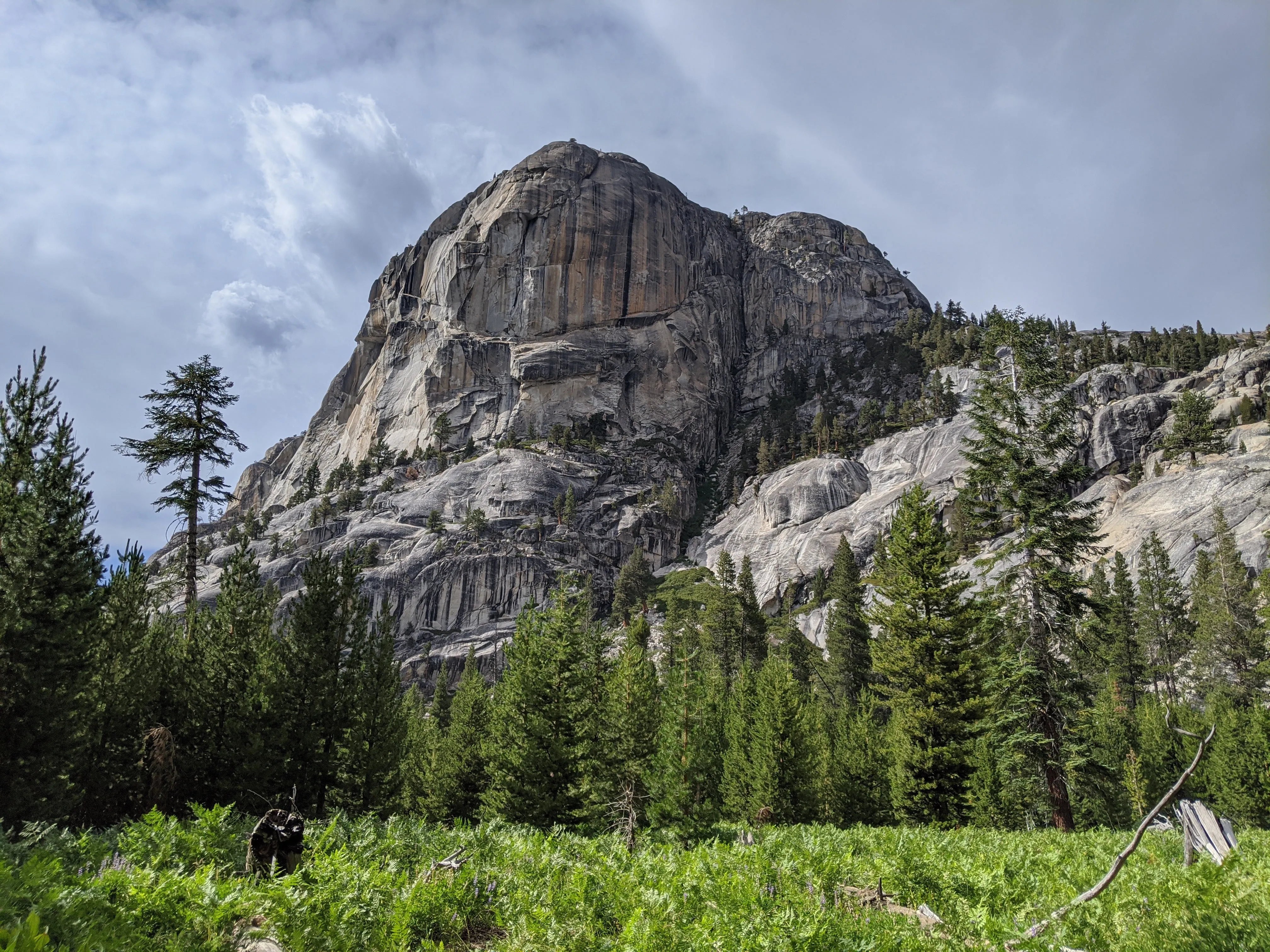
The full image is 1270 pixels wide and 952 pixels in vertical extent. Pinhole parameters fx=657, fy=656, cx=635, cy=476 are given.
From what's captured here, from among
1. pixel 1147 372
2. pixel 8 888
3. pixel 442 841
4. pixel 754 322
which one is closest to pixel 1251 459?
pixel 1147 372

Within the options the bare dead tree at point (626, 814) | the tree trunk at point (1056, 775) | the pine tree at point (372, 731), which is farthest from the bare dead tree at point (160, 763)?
the tree trunk at point (1056, 775)

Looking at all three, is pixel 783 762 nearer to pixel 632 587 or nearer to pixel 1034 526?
pixel 1034 526

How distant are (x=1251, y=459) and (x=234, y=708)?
88829 mm

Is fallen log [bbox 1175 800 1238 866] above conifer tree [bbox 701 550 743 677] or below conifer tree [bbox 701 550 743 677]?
below

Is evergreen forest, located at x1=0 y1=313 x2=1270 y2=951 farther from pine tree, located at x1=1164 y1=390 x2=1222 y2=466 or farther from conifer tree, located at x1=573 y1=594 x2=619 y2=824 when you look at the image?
pine tree, located at x1=1164 y1=390 x2=1222 y2=466

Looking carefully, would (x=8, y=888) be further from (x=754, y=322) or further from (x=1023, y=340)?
(x=754, y=322)

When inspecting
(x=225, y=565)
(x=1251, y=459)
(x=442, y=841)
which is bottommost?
(x=442, y=841)

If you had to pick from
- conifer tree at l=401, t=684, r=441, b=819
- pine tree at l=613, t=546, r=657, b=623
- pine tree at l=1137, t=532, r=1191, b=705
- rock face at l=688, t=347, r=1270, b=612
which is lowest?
conifer tree at l=401, t=684, r=441, b=819

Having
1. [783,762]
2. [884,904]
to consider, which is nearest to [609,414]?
[783,762]

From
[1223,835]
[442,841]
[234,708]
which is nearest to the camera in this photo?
[1223,835]

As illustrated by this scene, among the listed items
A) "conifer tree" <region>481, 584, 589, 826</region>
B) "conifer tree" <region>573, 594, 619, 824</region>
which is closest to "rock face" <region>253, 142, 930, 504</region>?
"conifer tree" <region>481, 584, 589, 826</region>

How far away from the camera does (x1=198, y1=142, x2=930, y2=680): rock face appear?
308 feet

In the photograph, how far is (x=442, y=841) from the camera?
9.13 meters

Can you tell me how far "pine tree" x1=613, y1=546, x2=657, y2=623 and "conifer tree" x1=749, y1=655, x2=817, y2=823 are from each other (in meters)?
53.9
